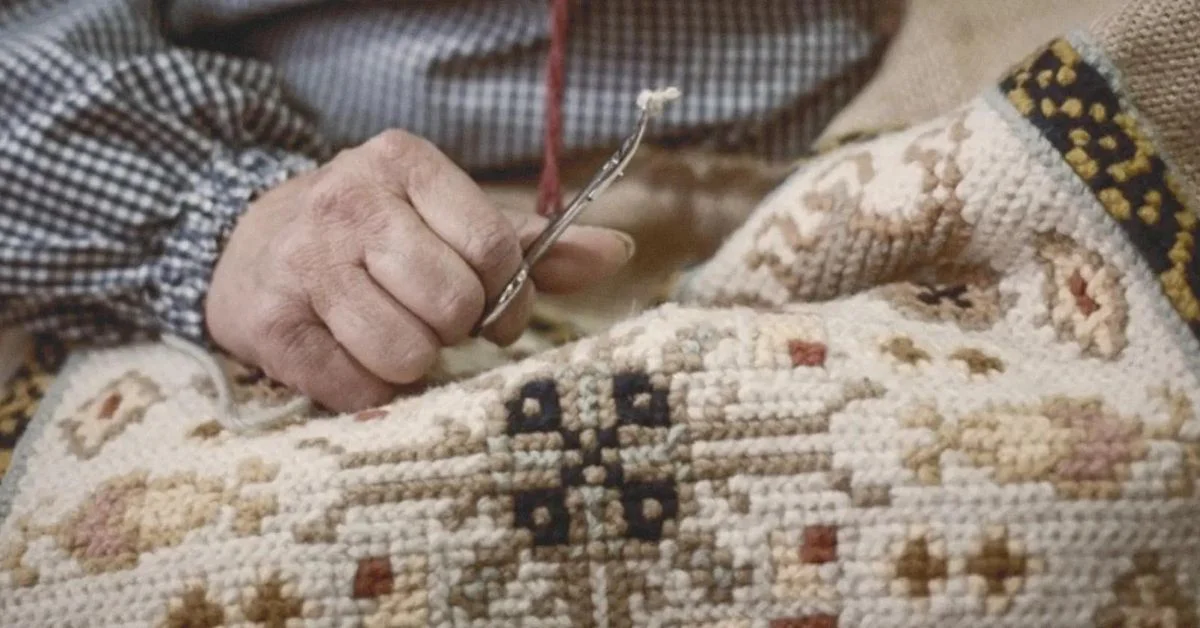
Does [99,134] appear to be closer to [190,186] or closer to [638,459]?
[190,186]

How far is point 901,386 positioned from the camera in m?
0.42

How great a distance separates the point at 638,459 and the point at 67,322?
0.34 meters

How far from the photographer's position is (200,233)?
0.59 m

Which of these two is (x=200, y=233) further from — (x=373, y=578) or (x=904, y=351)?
(x=904, y=351)

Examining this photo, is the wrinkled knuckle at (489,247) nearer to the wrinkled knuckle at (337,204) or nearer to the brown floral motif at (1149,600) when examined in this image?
the wrinkled knuckle at (337,204)

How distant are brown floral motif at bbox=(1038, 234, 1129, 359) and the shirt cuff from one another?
14.6 inches

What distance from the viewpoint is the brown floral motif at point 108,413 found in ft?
1.68

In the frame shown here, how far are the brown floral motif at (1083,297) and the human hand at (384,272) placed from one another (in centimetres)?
19

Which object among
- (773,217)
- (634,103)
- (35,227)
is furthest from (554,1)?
(35,227)

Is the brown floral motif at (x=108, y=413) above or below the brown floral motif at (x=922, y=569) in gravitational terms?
below

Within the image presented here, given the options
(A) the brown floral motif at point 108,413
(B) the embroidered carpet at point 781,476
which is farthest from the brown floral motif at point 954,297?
(A) the brown floral motif at point 108,413

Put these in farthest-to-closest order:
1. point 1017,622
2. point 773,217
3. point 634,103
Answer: point 634,103, point 773,217, point 1017,622

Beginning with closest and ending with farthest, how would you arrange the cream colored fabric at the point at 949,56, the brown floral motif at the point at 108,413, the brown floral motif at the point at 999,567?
1. the brown floral motif at the point at 999,567
2. the brown floral motif at the point at 108,413
3. the cream colored fabric at the point at 949,56

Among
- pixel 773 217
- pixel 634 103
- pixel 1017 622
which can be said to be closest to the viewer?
pixel 1017 622
